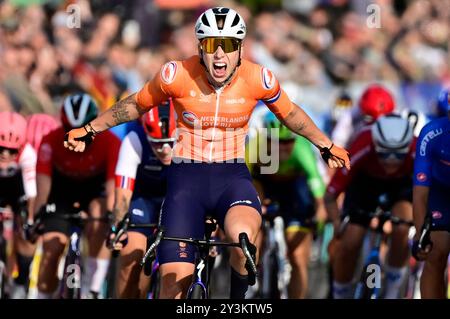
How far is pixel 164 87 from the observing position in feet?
32.1

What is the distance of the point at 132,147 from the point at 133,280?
3.99 feet

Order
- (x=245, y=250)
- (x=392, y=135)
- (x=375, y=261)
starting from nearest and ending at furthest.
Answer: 1. (x=245, y=250)
2. (x=375, y=261)
3. (x=392, y=135)

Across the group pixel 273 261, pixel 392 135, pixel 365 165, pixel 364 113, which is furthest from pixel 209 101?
pixel 364 113

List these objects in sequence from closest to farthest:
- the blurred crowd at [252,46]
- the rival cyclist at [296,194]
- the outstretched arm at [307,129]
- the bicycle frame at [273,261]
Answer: the outstretched arm at [307,129] < the bicycle frame at [273,261] < the rival cyclist at [296,194] < the blurred crowd at [252,46]

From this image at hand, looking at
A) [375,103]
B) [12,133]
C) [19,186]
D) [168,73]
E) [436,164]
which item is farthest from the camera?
[375,103]

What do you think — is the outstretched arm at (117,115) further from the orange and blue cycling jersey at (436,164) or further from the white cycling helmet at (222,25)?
the orange and blue cycling jersey at (436,164)

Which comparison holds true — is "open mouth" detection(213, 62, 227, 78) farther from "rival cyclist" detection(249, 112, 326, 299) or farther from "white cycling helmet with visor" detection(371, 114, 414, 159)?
"rival cyclist" detection(249, 112, 326, 299)

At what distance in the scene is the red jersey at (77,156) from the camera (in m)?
12.2

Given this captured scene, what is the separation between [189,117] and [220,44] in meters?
0.63

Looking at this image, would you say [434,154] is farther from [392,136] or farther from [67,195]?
[67,195]

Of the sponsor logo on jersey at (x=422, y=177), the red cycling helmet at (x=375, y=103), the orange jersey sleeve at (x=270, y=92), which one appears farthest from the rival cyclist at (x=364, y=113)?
the orange jersey sleeve at (x=270, y=92)

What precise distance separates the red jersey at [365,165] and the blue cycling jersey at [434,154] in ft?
5.80

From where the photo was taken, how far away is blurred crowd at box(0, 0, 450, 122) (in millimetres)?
17859
